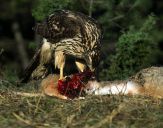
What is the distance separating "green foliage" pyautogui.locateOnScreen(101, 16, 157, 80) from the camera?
437 inches

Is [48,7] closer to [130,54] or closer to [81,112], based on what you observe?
[130,54]

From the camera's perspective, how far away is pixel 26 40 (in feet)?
80.4

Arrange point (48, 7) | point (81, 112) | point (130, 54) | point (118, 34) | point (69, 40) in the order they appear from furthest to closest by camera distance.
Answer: point (118, 34) < point (48, 7) < point (130, 54) < point (69, 40) < point (81, 112)

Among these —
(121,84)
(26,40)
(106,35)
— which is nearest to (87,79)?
(121,84)

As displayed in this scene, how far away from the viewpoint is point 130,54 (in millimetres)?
11336

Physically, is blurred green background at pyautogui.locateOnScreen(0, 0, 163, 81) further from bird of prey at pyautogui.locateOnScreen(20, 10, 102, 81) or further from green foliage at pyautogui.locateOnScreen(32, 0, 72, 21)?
bird of prey at pyautogui.locateOnScreen(20, 10, 102, 81)

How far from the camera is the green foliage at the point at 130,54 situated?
36.4ft

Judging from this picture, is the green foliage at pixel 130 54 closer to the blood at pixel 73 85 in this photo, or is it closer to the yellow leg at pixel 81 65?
the yellow leg at pixel 81 65

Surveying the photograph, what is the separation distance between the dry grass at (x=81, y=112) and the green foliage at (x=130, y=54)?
2.80 m

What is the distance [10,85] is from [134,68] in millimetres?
2738

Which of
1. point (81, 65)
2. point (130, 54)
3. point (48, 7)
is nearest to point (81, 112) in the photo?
point (81, 65)

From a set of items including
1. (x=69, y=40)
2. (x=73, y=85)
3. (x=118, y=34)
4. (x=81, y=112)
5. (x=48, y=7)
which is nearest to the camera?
(x=81, y=112)

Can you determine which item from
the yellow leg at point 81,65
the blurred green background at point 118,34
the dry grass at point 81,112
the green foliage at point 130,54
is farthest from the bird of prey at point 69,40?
the dry grass at point 81,112

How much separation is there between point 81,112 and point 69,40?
2368mm
